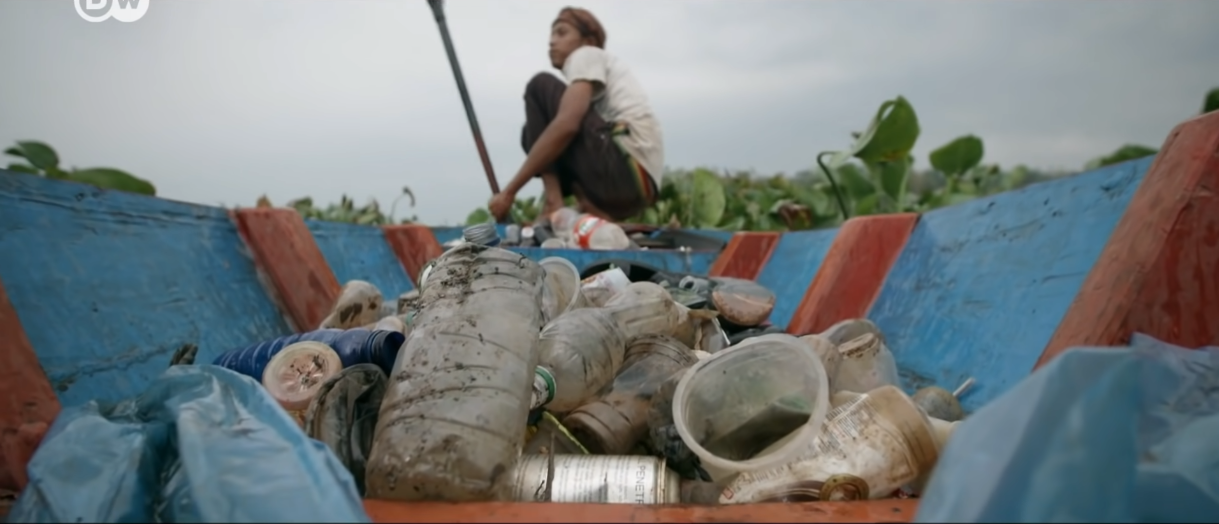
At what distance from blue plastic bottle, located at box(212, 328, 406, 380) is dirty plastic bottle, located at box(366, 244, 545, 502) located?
0.35 ft

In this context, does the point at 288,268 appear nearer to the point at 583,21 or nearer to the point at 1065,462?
the point at 1065,462

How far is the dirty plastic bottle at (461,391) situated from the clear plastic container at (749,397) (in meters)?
0.23

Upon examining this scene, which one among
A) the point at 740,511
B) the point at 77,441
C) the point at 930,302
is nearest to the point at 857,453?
the point at 740,511

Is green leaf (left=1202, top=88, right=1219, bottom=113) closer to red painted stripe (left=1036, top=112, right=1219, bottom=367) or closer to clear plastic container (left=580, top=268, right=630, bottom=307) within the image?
red painted stripe (left=1036, top=112, right=1219, bottom=367)

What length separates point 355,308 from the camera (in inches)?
81.3

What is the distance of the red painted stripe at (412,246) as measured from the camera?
3.41m

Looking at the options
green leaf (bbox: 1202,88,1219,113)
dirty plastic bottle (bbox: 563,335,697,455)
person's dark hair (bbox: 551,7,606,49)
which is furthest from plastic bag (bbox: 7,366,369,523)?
person's dark hair (bbox: 551,7,606,49)

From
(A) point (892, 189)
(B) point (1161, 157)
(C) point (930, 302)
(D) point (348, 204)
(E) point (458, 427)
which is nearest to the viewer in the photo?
(E) point (458, 427)

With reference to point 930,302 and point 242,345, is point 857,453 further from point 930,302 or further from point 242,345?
point 242,345

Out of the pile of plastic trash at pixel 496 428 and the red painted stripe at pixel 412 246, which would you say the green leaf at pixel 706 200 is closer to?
the red painted stripe at pixel 412 246

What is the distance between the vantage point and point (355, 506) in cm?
72

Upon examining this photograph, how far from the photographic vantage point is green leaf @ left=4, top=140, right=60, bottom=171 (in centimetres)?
479

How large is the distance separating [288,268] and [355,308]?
358mm

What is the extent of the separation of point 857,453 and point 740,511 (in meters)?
0.27
